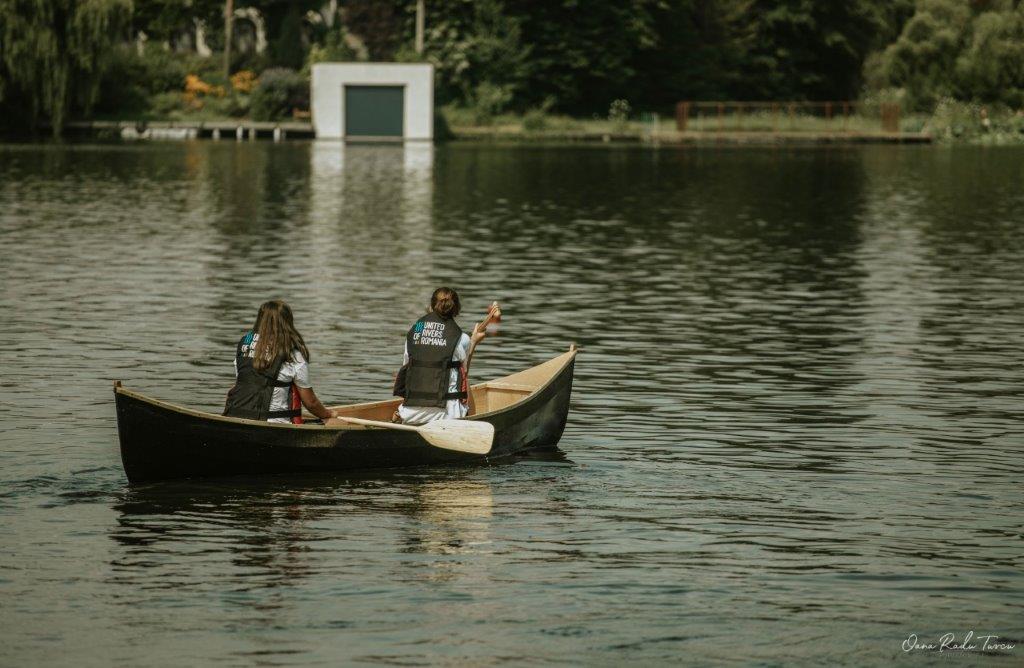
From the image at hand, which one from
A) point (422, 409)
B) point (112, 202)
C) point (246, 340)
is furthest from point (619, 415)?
point (112, 202)

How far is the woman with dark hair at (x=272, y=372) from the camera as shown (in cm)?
1625

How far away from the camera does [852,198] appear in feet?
193

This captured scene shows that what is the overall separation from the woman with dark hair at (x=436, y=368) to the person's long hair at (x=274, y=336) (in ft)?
5.44

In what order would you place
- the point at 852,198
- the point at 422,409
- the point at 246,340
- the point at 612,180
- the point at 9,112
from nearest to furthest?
the point at 246,340 → the point at 422,409 → the point at 852,198 → the point at 612,180 → the point at 9,112

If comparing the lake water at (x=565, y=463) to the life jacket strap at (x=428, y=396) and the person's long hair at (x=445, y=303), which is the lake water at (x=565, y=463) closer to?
the life jacket strap at (x=428, y=396)

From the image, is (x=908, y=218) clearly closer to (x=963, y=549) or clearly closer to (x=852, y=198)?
(x=852, y=198)

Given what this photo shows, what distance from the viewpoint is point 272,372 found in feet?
54.1

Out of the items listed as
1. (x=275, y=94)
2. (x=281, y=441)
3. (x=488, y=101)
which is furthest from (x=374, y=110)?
(x=281, y=441)

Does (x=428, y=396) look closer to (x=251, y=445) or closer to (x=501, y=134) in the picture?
(x=251, y=445)

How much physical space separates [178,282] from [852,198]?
99.4 feet

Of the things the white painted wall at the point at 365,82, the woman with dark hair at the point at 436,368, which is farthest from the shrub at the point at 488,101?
the woman with dark hair at the point at 436,368

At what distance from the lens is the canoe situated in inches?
624

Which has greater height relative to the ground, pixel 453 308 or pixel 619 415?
pixel 453 308

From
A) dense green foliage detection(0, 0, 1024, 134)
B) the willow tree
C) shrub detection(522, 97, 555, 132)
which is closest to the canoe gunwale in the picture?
the willow tree
